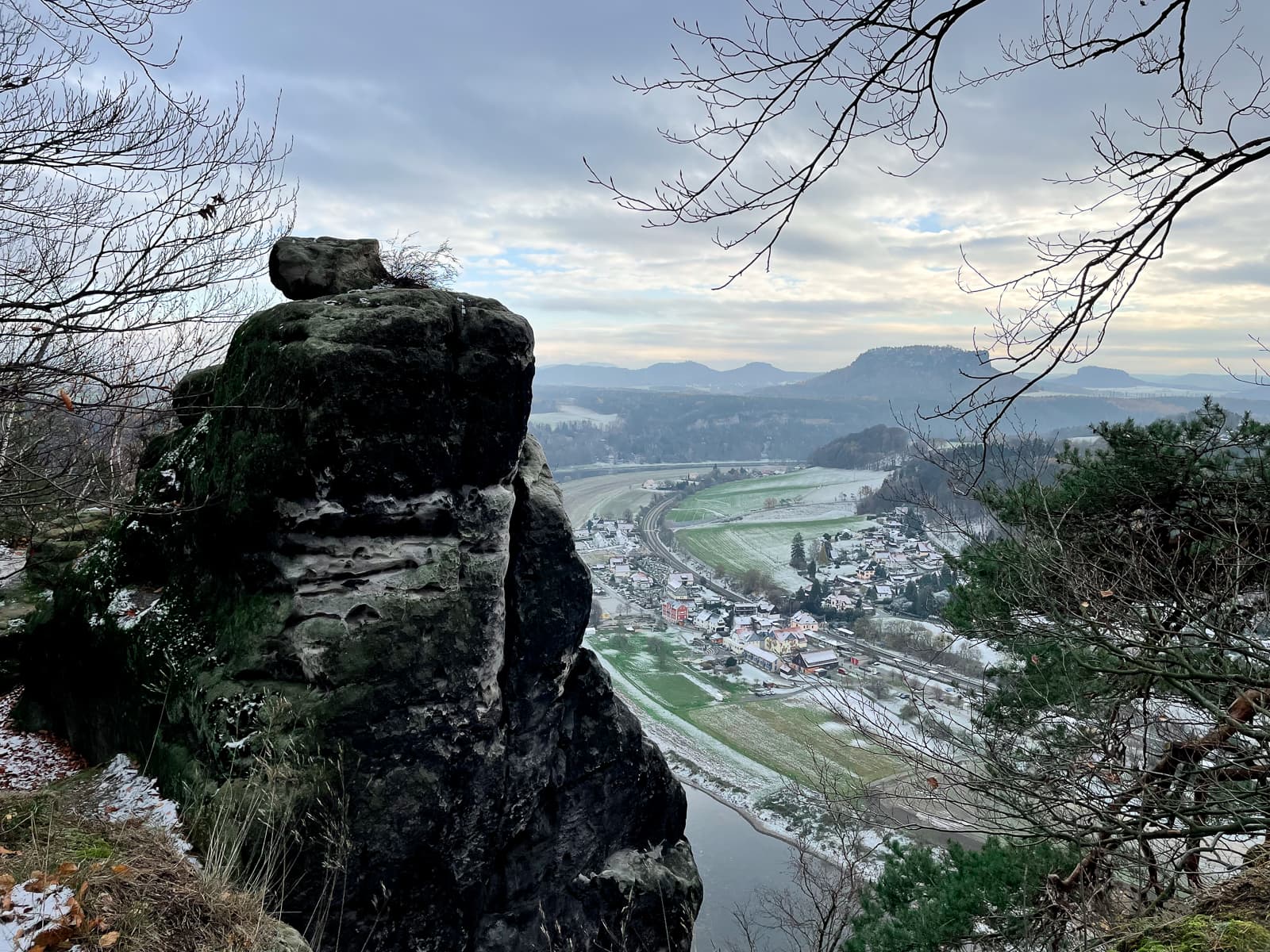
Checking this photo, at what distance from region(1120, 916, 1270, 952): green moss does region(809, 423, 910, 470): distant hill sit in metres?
97.2

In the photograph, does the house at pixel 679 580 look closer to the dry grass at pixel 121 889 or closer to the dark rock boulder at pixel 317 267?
the dark rock boulder at pixel 317 267

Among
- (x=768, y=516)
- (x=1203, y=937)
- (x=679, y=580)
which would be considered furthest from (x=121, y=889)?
(x=768, y=516)

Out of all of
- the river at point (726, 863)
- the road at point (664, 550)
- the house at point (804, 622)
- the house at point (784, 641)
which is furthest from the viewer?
the road at point (664, 550)

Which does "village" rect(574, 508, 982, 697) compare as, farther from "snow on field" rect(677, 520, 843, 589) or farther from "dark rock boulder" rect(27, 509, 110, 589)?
"dark rock boulder" rect(27, 509, 110, 589)

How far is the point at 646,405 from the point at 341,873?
Result: 6488 inches

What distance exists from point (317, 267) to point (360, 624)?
397cm

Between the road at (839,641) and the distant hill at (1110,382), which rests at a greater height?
the distant hill at (1110,382)

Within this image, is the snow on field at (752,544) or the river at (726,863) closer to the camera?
the river at (726,863)

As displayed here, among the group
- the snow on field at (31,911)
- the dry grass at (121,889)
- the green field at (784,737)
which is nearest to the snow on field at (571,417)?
the green field at (784,737)

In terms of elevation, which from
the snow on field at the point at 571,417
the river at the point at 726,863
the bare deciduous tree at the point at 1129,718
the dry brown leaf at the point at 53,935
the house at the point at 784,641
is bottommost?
the river at the point at 726,863

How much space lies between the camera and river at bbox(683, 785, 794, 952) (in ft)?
53.0

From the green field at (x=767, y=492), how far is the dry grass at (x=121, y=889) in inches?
2692

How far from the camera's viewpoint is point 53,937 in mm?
3047

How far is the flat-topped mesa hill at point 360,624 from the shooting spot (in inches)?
234
